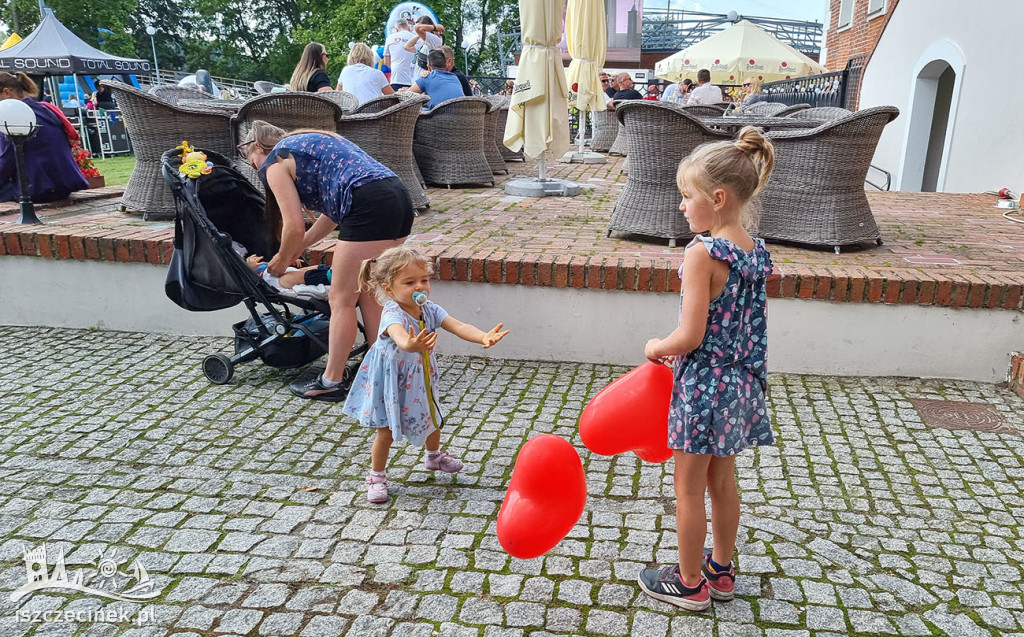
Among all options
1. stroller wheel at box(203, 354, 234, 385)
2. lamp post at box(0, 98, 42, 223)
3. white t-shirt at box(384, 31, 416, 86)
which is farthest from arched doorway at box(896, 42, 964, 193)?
lamp post at box(0, 98, 42, 223)

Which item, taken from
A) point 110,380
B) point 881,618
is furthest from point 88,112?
point 881,618

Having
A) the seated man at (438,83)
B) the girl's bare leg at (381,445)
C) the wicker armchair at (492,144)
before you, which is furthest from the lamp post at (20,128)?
the wicker armchair at (492,144)

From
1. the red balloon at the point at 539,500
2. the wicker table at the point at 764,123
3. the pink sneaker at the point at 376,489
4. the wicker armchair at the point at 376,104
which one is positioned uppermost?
the wicker armchair at the point at 376,104

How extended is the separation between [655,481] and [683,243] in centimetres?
245

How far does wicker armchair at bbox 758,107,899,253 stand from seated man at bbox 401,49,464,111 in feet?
13.1

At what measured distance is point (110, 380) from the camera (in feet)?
13.4

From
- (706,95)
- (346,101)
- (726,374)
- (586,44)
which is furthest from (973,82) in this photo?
(726,374)

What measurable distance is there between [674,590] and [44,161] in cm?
667

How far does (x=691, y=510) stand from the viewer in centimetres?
217

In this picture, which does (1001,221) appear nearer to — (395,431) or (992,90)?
(992,90)

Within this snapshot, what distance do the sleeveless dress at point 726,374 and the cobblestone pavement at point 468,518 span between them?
57cm

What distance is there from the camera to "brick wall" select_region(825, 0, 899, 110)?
485 inches

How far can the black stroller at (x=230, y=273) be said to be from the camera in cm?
382

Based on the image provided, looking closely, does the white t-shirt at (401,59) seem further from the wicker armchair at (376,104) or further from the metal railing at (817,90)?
the metal railing at (817,90)
